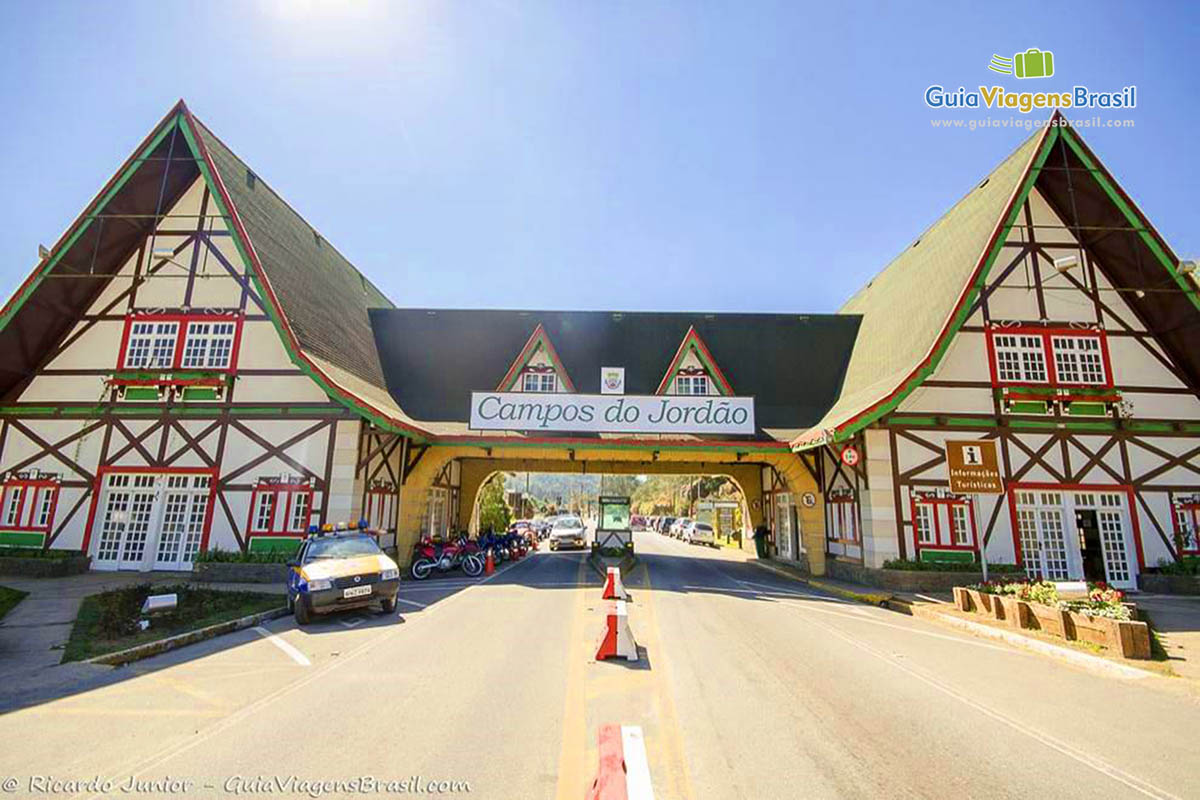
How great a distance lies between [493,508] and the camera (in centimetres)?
3659

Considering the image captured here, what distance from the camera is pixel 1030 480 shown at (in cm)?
1697

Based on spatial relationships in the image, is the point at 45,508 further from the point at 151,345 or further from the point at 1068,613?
the point at 1068,613

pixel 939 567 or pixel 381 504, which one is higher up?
pixel 381 504

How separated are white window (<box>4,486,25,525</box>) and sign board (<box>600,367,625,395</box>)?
61.9ft

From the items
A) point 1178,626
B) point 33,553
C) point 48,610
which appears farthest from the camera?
point 33,553

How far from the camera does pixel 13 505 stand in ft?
54.3

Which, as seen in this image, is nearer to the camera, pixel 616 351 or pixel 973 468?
pixel 973 468

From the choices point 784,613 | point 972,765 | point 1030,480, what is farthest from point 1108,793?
point 1030,480

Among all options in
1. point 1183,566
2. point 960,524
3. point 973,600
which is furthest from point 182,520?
point 1183,566

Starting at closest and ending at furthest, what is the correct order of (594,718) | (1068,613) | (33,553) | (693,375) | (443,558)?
1. (594,718)
2. (1068,613)
3. (33,553)
4. (443,558)
5. (693,375)

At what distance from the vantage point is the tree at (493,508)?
3441 cm

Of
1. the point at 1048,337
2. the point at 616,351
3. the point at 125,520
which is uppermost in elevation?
the point at 616,351

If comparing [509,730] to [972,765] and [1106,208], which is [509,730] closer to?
[972,765]

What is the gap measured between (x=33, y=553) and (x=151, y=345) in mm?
6770
